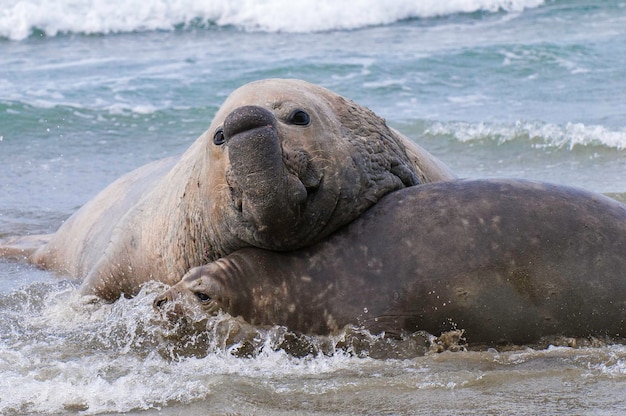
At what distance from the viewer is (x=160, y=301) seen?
5297mm

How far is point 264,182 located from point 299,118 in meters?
0.61

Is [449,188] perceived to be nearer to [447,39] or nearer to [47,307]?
[47,307]

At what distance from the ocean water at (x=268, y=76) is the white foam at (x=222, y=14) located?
0.05 metres

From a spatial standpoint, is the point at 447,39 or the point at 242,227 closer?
the point at 242,227

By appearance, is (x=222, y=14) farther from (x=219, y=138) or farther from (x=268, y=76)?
(x=219, y=138)

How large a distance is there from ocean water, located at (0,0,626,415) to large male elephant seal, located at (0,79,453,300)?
0.33 metres

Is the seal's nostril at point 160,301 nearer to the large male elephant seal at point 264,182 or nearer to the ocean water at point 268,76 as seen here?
the ocean water at point 268,76

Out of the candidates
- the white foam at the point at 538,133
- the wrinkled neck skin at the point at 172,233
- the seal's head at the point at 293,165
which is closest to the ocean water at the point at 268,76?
the white foam at the point at 538,133

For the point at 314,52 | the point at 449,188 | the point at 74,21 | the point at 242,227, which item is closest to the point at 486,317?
the point at 449,188

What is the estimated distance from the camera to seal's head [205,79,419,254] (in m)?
4.71

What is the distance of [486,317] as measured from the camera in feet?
16.2

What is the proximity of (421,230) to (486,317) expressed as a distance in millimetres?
506

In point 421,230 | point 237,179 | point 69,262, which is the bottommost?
point 69,262

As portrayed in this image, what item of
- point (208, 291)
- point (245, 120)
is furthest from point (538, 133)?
point (245, 120)
